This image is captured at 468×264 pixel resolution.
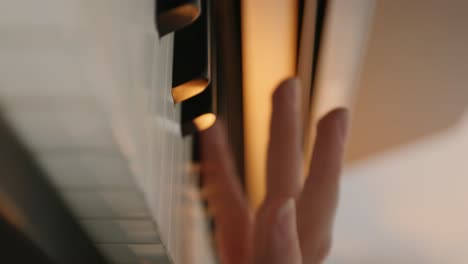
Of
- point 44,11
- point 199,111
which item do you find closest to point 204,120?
point 199,111

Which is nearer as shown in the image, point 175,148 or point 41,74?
point 41,74

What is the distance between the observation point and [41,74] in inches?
6.6

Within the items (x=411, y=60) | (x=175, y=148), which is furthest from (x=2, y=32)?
(x=411, y=60)

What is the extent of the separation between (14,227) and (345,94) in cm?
42

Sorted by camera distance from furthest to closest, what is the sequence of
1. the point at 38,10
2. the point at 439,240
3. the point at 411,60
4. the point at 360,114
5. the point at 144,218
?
1. the point at 439,240
2. the point at 360,114
3. the point at 411,60
4. the point at 144,218
5. the point at 38,10

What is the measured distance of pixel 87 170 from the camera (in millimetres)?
218

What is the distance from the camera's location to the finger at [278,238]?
36 cm

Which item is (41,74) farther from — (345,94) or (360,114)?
(360,114)

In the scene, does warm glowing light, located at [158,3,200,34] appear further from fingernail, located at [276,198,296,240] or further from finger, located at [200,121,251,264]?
finger, located at [200,121,251,264]

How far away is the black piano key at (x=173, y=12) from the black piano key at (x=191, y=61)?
0.16ft

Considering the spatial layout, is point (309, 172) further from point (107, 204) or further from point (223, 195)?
point (107, 204)

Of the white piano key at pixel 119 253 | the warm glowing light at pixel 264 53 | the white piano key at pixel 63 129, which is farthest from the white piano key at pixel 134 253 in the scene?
the warm glowing light at pixel 264 53

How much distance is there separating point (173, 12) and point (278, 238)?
18cm

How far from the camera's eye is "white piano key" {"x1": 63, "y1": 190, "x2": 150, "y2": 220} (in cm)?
23
